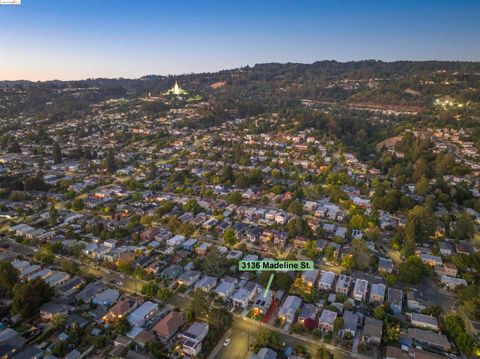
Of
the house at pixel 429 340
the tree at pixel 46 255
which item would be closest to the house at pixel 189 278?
the tree at pixel 46 255

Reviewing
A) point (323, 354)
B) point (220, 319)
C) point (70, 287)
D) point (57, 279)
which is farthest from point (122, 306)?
point (323, 354)

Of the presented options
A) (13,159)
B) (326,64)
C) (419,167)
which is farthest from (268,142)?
(326,64)

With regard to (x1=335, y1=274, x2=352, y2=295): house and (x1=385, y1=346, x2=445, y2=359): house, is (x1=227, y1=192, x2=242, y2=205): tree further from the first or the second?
(x1=385, y1=346, x2=445, y2=359): house

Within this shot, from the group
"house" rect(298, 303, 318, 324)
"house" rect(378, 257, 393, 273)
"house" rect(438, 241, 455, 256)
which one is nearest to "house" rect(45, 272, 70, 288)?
"house" rect(298, 303, 318, 324)

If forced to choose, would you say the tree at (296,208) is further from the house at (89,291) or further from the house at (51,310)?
the house at (51,310)

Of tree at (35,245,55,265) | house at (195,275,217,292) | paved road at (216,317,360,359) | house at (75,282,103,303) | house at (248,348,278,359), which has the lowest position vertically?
paved road at (216,317,360,359)

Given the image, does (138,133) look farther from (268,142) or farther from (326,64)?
(326,64)
